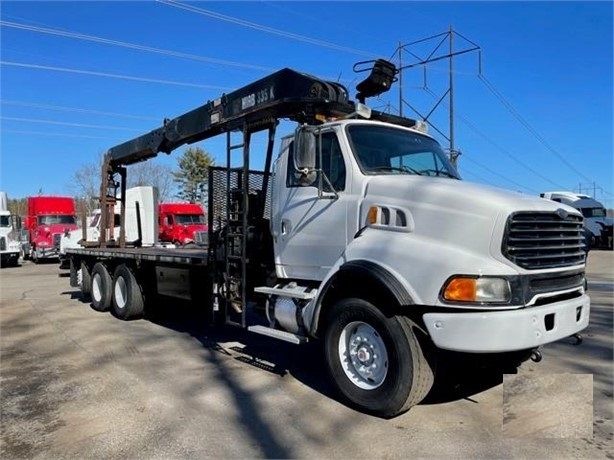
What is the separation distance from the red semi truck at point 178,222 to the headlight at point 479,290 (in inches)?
897

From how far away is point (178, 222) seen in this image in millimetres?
26828

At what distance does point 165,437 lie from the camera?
172 inches

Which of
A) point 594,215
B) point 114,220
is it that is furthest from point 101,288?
point 594,215

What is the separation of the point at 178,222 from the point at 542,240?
23.8m

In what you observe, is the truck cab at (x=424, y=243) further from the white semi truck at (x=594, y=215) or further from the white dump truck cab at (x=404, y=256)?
the white semi truck at (x=594, y=215)

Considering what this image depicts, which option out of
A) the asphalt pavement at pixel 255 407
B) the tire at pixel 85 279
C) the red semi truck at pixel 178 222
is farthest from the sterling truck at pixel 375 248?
the red semi truck at pixel 178 222

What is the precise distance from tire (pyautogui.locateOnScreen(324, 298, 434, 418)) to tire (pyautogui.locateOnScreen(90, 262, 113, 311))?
271 inches

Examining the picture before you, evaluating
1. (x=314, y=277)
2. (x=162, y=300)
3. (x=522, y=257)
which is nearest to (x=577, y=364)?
(x=522, y=257)

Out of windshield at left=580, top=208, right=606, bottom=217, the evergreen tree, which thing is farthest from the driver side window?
the evergreen tree

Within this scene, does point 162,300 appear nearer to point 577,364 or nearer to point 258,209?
point 258,209

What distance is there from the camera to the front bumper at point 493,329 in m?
4.09

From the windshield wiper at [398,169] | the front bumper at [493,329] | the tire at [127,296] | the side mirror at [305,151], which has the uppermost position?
the side mirror at [305,151]

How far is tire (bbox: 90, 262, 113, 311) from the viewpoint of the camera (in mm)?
10671

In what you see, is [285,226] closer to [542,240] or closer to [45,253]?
[542,240]
